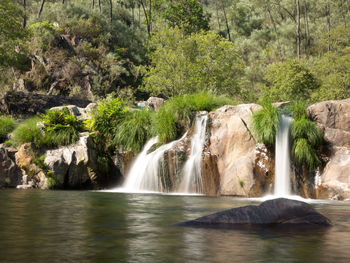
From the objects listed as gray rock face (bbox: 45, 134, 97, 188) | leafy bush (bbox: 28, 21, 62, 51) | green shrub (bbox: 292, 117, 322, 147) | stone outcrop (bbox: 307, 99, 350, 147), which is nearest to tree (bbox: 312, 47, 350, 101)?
stone outcrop (bbox: 307, 99, 350, 147)

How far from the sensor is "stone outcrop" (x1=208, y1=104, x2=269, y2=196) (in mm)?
11984

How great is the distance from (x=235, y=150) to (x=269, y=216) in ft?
23.7

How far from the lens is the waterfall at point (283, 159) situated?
39.1 feet

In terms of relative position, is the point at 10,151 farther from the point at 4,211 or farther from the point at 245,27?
the point at 245,27

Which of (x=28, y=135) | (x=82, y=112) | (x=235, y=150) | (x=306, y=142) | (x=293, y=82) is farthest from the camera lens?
(x=293, y=82)

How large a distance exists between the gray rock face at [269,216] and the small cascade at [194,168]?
703cm

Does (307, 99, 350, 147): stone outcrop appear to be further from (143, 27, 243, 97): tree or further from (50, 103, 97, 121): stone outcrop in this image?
(143, 27, 243, 97): tree

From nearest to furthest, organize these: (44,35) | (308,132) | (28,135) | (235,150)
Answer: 1. (308,132)
2. (235,150)
3. (28,135)
4. (44,35)

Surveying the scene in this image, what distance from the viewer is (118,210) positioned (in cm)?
742

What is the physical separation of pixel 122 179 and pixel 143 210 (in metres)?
7.09

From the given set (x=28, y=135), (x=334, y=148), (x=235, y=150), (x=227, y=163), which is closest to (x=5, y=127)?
(x=28, y=135)

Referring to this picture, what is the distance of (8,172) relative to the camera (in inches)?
548

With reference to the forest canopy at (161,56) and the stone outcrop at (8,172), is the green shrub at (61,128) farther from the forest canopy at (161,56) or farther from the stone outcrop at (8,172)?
the forest canopy at (161,56)

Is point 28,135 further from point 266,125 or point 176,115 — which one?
point 266,125
